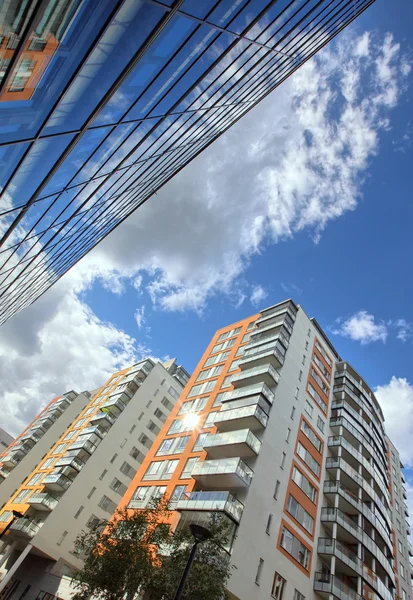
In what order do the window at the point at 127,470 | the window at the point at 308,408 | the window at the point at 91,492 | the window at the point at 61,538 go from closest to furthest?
the window at the point at 308,408
the window at the point at 61,538
the window at the point at 91,492
the window at the point at 127,470

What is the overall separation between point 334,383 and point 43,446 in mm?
51594

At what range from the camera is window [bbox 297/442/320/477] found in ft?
96.6

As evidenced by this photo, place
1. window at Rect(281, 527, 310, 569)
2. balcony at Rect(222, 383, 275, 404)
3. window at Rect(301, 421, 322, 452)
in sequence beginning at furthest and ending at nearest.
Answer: window at Rect(301, 421, 322, 452) < balcony at Rect(222, 383, 275, 404) < window at Rect(281, 527, 310, 569)

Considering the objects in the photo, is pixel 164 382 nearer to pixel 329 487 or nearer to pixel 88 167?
pixel 329 487

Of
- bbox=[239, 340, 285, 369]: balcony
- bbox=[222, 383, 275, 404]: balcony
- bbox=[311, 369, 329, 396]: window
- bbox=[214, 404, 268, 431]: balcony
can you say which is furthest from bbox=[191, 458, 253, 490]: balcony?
bbox=[311, 369, 329, 396]: window

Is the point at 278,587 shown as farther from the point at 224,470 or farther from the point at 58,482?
the point at 58,482

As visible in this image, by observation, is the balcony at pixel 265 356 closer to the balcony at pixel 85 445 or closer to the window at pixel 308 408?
the window at pixel 308 408

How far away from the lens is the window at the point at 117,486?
42625 mm

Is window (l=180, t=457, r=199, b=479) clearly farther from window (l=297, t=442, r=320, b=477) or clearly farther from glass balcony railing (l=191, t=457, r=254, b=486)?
window (l=297, t=442, r=320, b=477)

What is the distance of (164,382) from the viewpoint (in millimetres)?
56156

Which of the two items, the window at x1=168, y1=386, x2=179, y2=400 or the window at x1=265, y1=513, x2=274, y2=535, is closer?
the window at x1=265, y1=513, x2=274, y2=535

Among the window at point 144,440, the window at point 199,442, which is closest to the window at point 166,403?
the window at point 144,440

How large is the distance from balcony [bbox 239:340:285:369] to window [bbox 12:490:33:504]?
33.8 metres

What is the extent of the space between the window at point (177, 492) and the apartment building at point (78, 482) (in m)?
11.6
